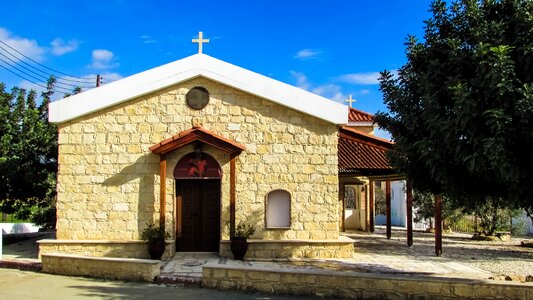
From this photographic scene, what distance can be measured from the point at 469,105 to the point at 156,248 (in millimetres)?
8438

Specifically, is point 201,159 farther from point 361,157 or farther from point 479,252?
point 479,252

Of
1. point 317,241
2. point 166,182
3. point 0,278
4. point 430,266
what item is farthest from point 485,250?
point 0,278

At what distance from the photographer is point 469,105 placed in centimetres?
674

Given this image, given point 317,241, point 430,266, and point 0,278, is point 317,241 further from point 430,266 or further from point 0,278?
point 0,278

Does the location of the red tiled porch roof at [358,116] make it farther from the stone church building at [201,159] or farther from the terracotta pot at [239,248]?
the terracotta pot at [239,248]

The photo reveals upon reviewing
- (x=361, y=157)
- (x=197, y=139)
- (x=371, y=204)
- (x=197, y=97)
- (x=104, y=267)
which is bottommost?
(x=104, y=267)

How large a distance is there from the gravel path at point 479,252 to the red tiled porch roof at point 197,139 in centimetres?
590

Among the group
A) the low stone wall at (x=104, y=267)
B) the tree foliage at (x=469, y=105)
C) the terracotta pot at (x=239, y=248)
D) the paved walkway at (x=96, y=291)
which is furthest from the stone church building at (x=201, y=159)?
the tree foliage at (x=469, y=105)

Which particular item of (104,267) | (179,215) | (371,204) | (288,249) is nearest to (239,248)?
(288,249)

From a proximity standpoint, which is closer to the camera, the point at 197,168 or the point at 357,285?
the point at 357,285

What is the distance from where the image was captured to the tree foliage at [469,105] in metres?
6.47

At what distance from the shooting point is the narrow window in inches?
Answer: 518

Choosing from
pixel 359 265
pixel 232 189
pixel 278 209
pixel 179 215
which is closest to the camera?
pixel 359 265

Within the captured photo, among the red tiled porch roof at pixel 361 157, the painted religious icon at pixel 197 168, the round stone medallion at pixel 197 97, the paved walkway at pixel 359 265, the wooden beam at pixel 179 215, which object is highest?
the round stone medallion at pixel 197 97
